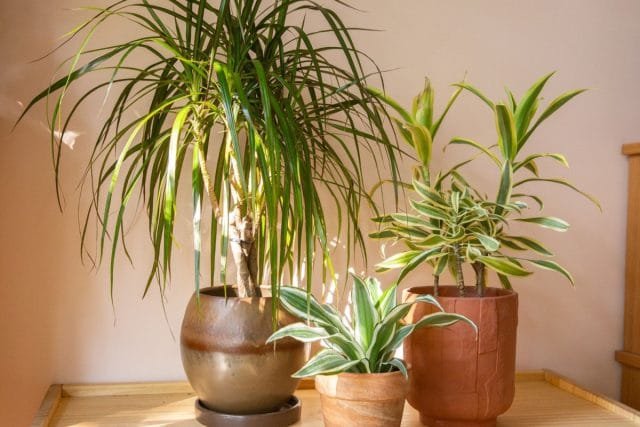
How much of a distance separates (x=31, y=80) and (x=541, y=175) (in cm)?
127

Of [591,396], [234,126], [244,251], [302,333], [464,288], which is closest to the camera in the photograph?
[234,126]

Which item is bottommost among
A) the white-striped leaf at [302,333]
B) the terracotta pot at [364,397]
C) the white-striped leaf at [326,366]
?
the terracotta pot at [364,397]

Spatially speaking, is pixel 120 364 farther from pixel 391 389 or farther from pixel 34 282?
pixel 391 389

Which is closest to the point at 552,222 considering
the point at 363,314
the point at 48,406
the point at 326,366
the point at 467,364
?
the point at 467,364

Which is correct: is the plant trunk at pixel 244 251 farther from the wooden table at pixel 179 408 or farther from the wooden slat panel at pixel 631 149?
the wooden slat panel at pixel 631 149

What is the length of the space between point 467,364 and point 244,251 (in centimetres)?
47

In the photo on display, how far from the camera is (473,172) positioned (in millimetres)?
1784

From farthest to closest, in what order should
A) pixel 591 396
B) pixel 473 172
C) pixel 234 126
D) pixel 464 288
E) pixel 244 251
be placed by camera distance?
pixel 473 172 → pixel 591 396 → pixel 464 288 → pixel 244 251 → pixel 234 126

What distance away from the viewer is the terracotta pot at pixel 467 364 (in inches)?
Result: 50.8

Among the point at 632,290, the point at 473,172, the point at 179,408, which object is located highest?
the point at 473,172

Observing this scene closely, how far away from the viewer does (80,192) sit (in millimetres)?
1565

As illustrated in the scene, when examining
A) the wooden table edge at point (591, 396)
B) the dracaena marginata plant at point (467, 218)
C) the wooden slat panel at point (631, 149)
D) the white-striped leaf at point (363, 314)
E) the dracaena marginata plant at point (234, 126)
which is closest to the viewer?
the dracaena marginata plant at point (234, 126)

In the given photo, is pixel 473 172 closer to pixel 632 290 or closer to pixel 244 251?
pixel 632 290

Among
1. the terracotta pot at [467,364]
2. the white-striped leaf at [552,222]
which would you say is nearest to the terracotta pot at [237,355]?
the terracotta pot at [467,364]
